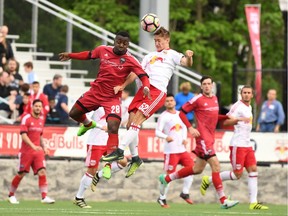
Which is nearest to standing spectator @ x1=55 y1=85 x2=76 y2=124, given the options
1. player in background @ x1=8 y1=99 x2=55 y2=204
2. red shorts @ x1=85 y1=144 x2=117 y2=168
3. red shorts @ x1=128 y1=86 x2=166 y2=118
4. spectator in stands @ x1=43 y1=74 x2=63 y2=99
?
spectator in stands @ x1=43 y1=74 x2=63 y2=99

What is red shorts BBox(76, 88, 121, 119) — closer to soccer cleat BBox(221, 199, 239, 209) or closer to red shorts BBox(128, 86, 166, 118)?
red shorts BBox(128, 86, 166, 118)

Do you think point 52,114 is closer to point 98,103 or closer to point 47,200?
point 47,200

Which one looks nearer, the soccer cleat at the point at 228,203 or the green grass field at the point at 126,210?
the green grass field at the point at 126,210

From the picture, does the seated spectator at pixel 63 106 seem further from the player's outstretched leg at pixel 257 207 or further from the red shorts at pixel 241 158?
the player's outstretched leg at pixel 257 207

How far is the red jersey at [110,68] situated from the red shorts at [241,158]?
5113mm

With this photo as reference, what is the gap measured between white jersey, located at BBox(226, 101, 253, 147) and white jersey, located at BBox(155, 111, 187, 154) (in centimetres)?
180

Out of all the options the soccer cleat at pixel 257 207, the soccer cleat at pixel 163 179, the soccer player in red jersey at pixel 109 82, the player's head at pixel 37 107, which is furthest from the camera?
the soccer cleat at pixel 163 179

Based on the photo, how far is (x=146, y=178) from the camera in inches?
1266

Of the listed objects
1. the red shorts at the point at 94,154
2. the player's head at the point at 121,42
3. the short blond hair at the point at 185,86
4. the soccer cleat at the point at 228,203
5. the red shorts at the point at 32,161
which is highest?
the player's head at the point at 121,42

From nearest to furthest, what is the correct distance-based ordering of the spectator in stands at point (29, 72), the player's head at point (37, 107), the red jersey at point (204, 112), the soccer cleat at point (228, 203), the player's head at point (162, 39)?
the player's head at point (162, 39)
the soccer cleat at point (228, 203)
the red jersey at point (204, 112)
the player's head at point (37, 107)
the spectator in stands at point (29, 72)

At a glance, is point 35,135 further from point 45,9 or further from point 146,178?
point 45,9

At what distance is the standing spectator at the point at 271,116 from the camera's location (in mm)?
34125

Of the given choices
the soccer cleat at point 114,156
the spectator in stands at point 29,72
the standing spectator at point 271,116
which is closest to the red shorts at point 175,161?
the standing spectator at point 271,116

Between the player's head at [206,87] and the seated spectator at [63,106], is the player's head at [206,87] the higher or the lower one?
the higher one
